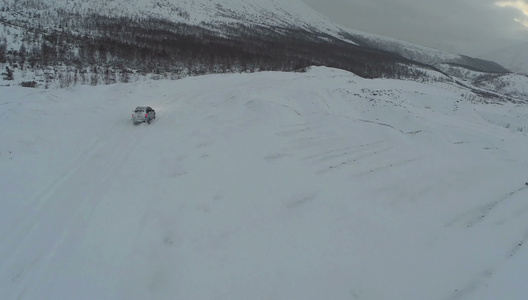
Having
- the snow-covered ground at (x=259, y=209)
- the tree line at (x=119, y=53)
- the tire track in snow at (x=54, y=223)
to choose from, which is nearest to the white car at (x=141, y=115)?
the snow-covered ground at (x=259, y=209)

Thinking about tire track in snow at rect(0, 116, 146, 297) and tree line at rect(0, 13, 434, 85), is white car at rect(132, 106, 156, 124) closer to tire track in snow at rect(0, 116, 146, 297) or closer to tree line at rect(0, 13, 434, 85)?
tire track in snow at rect(0, 116, 146, 297)

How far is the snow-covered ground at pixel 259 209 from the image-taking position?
7.48 m

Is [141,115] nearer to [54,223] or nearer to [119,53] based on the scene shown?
[54,223]

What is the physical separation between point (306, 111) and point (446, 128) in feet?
28.5

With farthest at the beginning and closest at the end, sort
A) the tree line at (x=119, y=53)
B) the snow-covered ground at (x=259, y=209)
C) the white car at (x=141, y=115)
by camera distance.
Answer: the tree line at (x=119, y=53), the white car at (x=141, y=115), the snow-covered ground at (x=259, y=209)

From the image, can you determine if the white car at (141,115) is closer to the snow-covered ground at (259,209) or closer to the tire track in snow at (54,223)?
the snow-covered ground at (259,209)

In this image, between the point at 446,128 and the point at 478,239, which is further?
the point at 446,128

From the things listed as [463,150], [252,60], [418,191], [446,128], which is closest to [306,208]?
[418,191]

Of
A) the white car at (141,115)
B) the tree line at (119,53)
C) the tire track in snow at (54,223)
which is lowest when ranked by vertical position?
the tire track in snow at (54,223)

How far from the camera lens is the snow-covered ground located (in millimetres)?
7477

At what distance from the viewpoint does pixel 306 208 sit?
33.9 ft

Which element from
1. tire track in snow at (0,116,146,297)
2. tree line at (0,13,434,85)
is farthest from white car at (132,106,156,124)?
tree line at (0,13,434,85)

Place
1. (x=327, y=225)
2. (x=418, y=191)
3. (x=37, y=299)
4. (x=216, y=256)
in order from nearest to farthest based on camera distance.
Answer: (x=37, y=299)
(x=216, y=256)
(x=327, y=225)
(x=418, y=191)

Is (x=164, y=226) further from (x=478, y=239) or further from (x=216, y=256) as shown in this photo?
(x=478, y=239)
